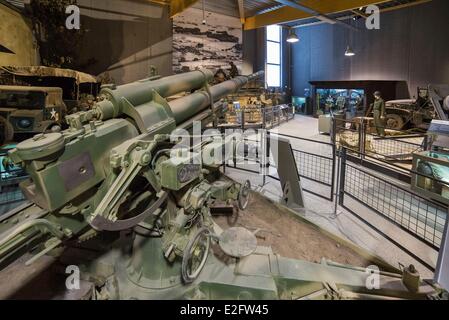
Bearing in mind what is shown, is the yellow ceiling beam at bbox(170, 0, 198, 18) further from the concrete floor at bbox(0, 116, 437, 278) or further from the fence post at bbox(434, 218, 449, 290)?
the fence post at bbox(434, 218, 449, 290)

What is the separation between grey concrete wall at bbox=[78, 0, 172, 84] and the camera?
9.00 metres

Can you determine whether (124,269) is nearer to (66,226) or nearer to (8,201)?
(66,226)

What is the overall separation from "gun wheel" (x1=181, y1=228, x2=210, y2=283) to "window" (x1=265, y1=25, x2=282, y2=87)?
15.0m

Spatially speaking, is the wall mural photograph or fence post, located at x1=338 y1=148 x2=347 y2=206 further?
the wall mural photograph

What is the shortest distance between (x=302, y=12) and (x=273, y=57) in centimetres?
761

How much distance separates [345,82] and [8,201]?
13.0 m

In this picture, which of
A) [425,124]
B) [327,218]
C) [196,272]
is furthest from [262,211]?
[425,124]

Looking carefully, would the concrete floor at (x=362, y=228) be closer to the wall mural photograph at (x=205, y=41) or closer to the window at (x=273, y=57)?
the wall mural photograph at (x=205, y=41)

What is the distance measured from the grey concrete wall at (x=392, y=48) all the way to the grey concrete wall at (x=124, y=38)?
8274mm

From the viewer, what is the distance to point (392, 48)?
1197cm

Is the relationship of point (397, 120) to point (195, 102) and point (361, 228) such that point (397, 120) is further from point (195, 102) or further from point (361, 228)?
point (195, 102)

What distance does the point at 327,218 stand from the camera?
363 centimetres

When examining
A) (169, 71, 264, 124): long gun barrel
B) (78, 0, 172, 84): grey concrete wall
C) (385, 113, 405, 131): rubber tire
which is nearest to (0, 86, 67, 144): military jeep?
(169, 71, 264, 124): long gun barrel

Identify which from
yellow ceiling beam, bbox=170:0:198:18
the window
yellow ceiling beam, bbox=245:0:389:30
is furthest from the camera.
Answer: the window
